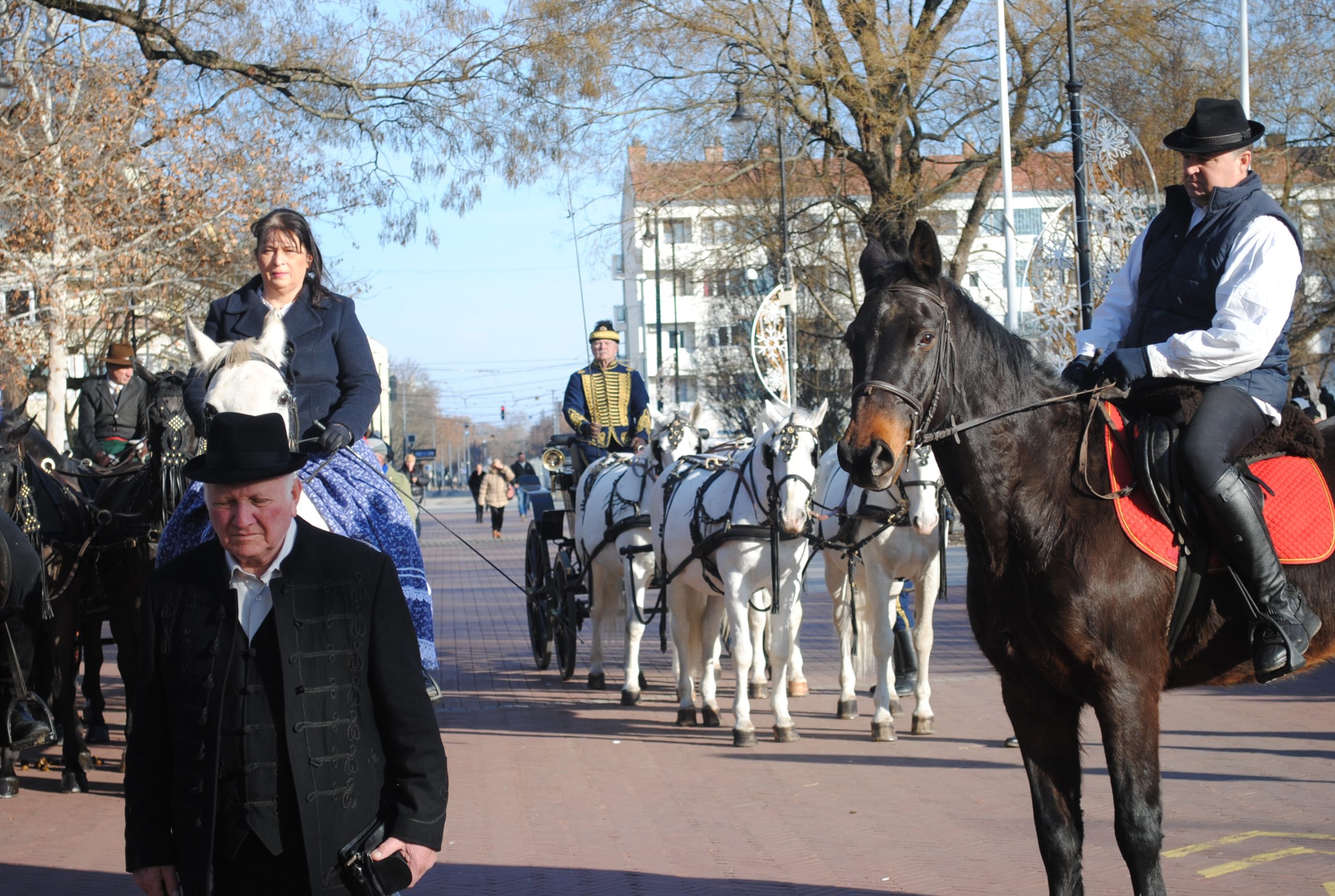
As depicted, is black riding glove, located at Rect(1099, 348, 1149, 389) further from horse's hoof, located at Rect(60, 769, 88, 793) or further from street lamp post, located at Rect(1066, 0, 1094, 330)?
street lamp post, located at Rect(1066, 0, 1094, 330)

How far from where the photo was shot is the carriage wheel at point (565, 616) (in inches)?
494

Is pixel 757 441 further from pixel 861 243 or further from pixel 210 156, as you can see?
pixel 861 243

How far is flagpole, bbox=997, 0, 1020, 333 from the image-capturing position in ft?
57.9

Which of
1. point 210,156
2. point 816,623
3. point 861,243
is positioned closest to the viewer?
point 816,623

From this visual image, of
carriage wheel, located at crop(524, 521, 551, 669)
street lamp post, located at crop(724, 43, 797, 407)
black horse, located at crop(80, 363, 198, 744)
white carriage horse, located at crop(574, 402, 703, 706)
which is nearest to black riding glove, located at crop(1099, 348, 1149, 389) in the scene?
black horse, located at crop(80, 363, 198, 744)

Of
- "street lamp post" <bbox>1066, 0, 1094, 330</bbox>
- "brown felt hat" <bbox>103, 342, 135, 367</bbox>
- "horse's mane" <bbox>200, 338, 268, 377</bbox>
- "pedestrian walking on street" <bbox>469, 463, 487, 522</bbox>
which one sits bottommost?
"pedestrian walking on street" <bbox>469, 463, 487, 522</bbox>

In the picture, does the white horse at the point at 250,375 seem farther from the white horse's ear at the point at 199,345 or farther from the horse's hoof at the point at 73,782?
the horse's hoof at the point at 73,782

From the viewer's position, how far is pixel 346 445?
5.37 metres

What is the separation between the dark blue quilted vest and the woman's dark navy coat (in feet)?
10.2

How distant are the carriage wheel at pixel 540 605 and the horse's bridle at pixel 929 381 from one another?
8.77 meters

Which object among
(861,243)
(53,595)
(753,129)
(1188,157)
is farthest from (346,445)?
(861,243)

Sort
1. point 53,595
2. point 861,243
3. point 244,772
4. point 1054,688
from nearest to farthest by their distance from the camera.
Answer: point 244,772
point 1054,688
point 53,595
point 861,243

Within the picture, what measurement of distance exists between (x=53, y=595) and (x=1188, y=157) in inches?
287

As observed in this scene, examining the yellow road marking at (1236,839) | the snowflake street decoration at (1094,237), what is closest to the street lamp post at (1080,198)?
the snowflake street decoration at (1094,237)
